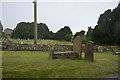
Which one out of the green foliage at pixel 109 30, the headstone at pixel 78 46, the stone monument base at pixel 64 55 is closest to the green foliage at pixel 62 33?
the green foliage at pixel 109 30

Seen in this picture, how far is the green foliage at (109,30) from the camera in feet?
98.6

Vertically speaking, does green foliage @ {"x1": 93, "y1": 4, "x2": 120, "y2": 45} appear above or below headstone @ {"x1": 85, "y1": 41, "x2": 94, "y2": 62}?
above

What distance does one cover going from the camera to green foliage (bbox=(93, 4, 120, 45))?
30061 millimetres

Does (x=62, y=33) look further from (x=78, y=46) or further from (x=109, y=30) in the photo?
(x=78, y=46)

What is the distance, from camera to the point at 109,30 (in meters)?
31.6

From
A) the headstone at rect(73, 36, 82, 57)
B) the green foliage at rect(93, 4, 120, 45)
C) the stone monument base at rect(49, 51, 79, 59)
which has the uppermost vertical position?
the green foliage at rect(93, 4, 120, 45)

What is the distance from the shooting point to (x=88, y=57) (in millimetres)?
11648

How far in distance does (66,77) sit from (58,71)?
0.80m

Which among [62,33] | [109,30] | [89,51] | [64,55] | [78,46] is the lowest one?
[64,55]

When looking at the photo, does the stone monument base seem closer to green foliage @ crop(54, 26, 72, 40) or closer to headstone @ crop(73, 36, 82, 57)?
headstone @ crop(73, 36, 82, 57)

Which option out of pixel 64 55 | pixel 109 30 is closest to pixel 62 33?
pixel 109 30

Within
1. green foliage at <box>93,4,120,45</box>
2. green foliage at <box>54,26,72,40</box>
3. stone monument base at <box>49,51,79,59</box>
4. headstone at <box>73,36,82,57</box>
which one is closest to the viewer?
stone monument base at <box>49,51,79,59</box>

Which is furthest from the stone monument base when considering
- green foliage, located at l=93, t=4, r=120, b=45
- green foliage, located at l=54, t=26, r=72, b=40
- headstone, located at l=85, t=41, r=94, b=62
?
green foliage, located at l=54, t=26, r=72, b=40

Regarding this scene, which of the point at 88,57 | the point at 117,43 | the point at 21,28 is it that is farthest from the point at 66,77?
the point at 21,28
